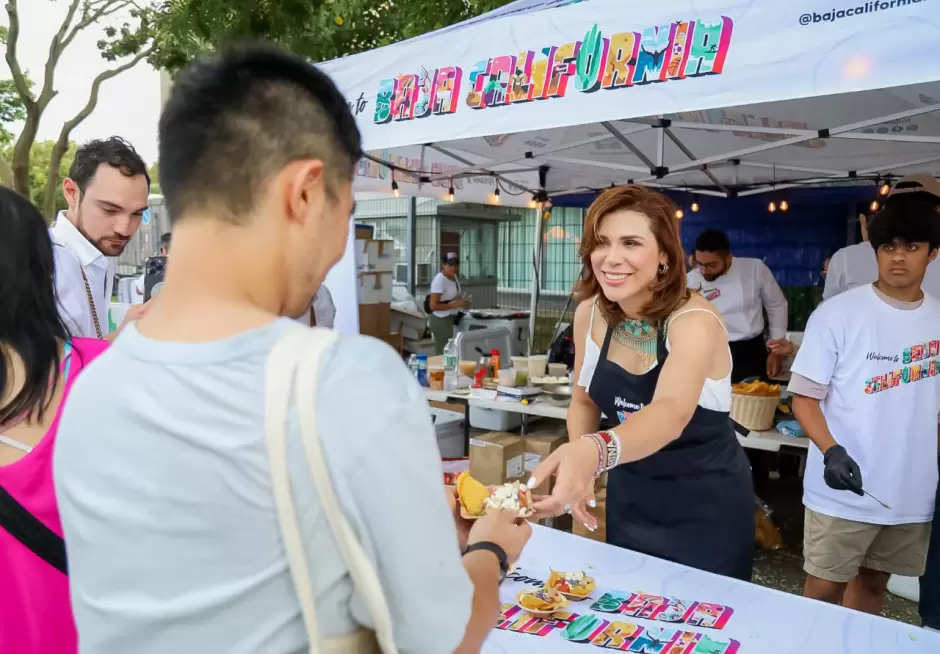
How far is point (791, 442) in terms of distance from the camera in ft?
11.5

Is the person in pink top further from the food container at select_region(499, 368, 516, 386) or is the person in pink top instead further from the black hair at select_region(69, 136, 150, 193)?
the food container at select_region(499, 368, 516, 386)

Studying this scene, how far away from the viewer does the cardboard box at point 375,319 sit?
9367 millimetres

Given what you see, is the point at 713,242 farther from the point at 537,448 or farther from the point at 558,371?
the point at 537,448

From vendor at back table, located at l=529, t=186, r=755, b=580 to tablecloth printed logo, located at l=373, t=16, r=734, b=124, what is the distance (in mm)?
793

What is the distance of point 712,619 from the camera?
63.7 inches

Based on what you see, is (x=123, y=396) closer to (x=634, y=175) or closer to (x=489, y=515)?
(x=489, y=515)

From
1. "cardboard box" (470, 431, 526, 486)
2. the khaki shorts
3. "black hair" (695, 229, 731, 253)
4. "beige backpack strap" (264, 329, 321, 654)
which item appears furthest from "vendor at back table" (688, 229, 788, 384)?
"beige backpack strap" (264, 329, 321, 654)

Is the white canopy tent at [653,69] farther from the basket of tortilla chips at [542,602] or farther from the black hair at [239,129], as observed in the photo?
the black hair at [239,129]

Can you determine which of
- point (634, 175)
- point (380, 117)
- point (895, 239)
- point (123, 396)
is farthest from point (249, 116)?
point (634, 175)

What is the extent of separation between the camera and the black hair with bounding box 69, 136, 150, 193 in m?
2.40

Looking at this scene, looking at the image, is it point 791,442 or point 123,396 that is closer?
point 123,396

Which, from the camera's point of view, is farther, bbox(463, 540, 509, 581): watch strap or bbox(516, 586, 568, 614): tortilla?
bbox(516, 586, 568, 614): tortilla

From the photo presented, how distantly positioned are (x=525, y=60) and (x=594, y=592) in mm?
2177

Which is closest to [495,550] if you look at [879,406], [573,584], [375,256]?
[573,584]
